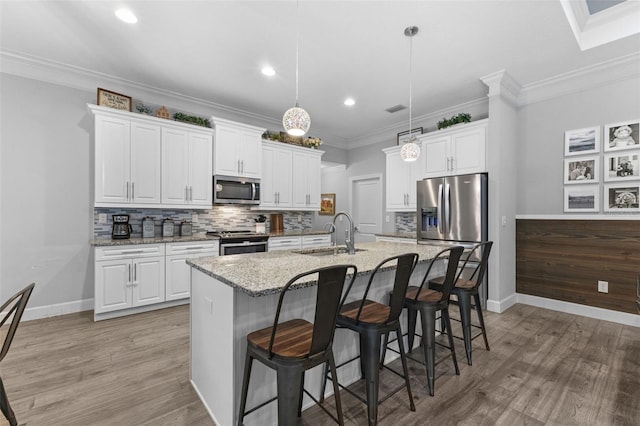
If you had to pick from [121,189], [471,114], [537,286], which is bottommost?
[537,286]

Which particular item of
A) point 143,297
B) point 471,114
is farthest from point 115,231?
point 471,114

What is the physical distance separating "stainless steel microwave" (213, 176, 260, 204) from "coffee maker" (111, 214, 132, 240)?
45.9 inches

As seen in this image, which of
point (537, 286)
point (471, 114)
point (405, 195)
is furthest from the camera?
point (405, 195)

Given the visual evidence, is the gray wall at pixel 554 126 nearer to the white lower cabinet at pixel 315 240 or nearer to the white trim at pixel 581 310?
the white trim at pixel 581 310

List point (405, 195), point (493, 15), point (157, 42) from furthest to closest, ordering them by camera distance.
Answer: point (405, 195)
point (157, 42)
point (493, 15)

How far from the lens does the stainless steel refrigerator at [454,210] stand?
3861 mm

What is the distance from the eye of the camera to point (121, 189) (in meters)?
3.68

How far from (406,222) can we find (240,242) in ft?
10.3

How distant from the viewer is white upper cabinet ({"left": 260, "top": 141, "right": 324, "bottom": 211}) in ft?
16.7

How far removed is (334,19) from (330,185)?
503cm

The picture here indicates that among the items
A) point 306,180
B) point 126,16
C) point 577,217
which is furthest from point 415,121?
point 126,16

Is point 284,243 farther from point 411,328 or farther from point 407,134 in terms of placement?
point 407,134

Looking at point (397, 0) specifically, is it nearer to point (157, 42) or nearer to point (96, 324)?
point (157, 42)

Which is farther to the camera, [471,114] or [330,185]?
[330,185]
